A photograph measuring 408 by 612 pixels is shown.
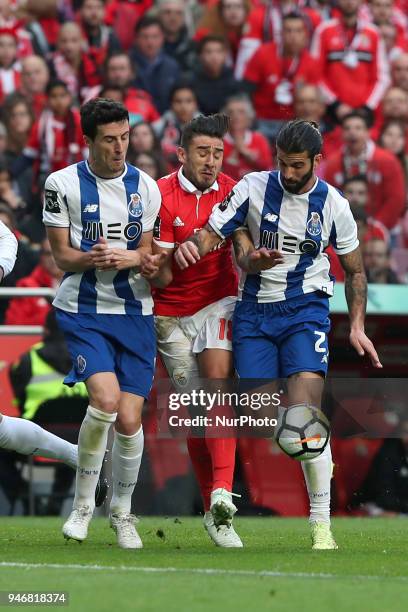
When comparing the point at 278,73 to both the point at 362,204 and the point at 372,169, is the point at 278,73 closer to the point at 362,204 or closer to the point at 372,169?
the point at 372,169

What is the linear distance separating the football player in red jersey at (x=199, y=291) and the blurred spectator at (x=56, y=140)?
6312 millimetres

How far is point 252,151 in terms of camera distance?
48.4ft

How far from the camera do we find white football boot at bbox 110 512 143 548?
7.57 meters

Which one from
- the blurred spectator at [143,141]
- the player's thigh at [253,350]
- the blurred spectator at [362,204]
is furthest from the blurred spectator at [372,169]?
the player's thigh at [253,350]

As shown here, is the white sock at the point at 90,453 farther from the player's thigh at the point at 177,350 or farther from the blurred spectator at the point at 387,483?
the blurred spectator at the point at 387,483

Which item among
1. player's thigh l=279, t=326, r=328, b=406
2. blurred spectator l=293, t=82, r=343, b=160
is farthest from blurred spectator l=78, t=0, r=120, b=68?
player's thigh l=279, t=326, r=328, b=406

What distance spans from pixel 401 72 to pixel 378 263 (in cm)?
428

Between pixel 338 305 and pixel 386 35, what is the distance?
6.53 metres

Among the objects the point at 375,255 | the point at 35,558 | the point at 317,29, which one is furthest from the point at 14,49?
the point at 35,558

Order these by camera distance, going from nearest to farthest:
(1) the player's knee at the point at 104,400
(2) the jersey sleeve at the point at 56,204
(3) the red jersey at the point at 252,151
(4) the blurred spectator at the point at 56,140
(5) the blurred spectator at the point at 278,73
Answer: (1) the player's knee at the point at 104,400, (2) the jersey sleeve at the point at 56,204, (4) the blurred spectator at the point at 56,140, (3) the red jersey at the point at 252,151, (5) the blurred spectator at the point at 278,73

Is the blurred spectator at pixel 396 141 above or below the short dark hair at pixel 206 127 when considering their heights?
below

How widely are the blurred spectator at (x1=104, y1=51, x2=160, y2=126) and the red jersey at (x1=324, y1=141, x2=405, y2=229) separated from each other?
6.68ft

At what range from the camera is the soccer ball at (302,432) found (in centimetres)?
726

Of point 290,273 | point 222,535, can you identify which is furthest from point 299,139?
point 222,535
